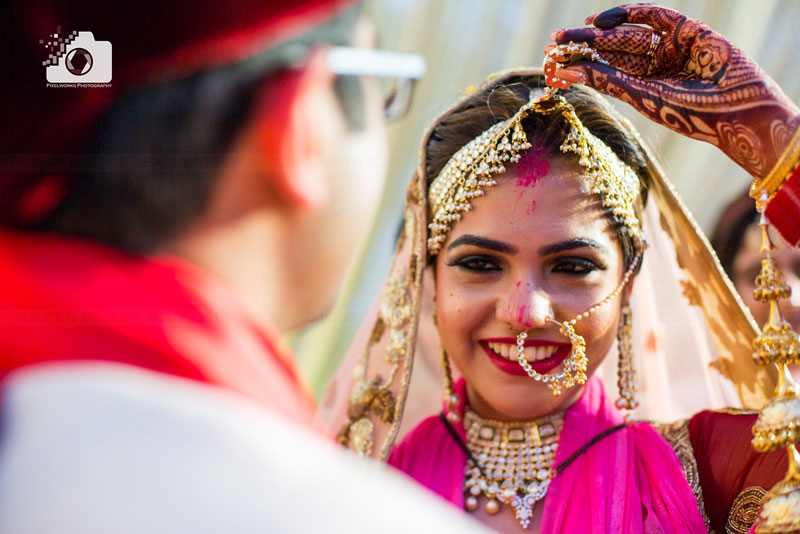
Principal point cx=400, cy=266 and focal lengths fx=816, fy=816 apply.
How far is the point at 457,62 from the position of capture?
7.27ft

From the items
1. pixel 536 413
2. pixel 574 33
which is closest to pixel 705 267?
pixel 536 413

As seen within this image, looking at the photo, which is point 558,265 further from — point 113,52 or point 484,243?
point 113,52

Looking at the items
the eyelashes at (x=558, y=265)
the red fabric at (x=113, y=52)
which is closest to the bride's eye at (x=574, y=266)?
the eyelashes at (x=558, y=265)

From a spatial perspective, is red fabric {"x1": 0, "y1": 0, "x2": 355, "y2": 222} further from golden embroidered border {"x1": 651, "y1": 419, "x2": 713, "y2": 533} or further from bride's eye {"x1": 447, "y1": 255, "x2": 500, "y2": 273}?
golden embroidered border {"x1": 651, "y1": 419, "x2": 713, "y2": 533}

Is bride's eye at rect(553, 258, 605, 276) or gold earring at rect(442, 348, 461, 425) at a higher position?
bride's eye at rect(553, 258, 605, 276)

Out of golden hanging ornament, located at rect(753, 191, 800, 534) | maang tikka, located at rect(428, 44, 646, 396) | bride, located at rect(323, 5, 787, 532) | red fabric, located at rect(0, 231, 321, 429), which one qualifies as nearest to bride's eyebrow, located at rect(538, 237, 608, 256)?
bride, located at rect(323, 5, 787, 532)

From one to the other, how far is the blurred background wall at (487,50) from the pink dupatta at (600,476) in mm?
638

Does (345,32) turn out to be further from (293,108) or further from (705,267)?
(705,267)

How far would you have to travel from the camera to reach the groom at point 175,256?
616 millimetres

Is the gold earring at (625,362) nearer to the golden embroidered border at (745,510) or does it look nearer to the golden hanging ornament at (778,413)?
the golden embroidered border at (745,510)

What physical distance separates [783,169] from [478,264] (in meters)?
0.61

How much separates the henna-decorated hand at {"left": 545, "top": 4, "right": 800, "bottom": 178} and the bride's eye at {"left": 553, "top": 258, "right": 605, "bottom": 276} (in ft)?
1.12

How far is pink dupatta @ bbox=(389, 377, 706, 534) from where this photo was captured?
1507 millimetres

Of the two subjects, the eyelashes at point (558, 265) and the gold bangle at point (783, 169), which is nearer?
the gold bangle at point (783, 169)
